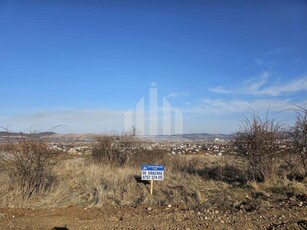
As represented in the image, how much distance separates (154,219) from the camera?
23.9ft

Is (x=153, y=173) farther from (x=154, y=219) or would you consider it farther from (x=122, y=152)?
(x=122, y=152)

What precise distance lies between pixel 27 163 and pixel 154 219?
465 centimetres

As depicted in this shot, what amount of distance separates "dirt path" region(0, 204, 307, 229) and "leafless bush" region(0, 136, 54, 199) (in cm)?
159

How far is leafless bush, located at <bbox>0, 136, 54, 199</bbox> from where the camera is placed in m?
9.98

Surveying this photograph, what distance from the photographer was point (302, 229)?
6.41 meters

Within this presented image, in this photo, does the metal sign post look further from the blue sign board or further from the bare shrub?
the bare shrub

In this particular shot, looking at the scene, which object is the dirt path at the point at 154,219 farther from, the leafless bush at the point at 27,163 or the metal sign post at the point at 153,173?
the metal sign post at the point at 153,173

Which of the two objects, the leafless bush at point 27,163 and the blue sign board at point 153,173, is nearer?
the leafless bush at point 27,163

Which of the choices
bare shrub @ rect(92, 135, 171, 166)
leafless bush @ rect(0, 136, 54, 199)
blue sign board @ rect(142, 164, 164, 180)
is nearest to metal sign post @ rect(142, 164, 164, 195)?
blue sign board @ rect(142, 164, 164, 180)

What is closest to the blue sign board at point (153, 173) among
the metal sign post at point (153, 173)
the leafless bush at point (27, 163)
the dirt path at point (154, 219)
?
the metal sign post at point (153, 173)

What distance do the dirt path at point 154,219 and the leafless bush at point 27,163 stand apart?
5.22ft

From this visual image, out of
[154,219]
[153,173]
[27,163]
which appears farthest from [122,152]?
[154,219]

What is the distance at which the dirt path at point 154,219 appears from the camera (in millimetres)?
6758

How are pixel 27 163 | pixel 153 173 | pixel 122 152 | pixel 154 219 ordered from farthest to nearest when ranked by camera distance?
pixel 122 152, pixel 153 173, pixel 27 163, pixel 154 219
